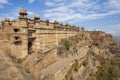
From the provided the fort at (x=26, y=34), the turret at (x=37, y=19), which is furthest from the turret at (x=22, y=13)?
the turret at (x=37, y=19)

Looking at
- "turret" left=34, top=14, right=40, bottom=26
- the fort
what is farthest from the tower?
"turret" left=34, top=14, right=40, bottom=26

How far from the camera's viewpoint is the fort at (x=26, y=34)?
16281mm

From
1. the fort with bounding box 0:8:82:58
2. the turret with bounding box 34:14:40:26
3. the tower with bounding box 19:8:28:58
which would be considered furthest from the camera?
the turret with bounding box 34:14:40:26

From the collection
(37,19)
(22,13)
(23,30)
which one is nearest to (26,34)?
(23,30)

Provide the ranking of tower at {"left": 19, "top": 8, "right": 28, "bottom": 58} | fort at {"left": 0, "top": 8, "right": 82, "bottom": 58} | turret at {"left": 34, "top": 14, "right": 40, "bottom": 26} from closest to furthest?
fort at {"left": 0, "top": 8, "right": 82, "bottom": 58}, tower at {"left": 19, "top": 8, "right": 28, "bottom": 58}, turret at {"left": 34, "top": 14, "right": 40, "bottom": 26}

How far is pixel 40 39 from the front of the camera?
21.7 m

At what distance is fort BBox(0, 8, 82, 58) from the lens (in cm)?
1628

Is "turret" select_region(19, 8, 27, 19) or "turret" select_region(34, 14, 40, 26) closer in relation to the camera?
"turret" select_region(19, 8, 27, 19)

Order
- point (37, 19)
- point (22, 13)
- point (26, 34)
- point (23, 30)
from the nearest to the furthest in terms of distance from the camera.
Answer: point (22, 13), point (23, 30), point (26, 34), point (37, 19)

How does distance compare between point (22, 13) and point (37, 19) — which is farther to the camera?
point (37, 19)

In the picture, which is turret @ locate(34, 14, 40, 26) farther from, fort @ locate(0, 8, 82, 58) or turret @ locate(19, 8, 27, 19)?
turret @ locate(19, 8, 27, 19)

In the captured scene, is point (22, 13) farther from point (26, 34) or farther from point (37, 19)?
point (37, 19)

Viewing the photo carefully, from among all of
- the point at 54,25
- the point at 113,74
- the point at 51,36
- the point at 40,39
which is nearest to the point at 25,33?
the point at 40,39

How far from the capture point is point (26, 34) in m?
17.2
